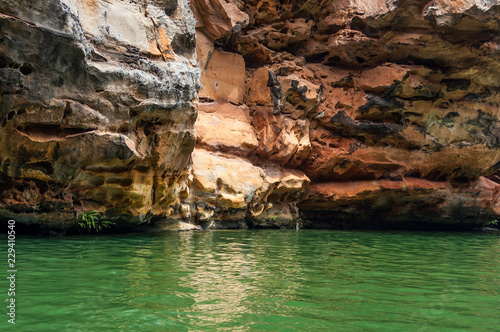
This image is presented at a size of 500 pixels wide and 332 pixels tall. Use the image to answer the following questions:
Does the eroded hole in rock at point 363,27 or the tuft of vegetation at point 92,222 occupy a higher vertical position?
the eroded hole in rock at point 363,27

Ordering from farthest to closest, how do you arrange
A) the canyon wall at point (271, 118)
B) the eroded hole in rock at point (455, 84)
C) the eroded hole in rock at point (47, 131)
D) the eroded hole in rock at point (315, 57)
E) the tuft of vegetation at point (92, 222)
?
the eroded hole in rock at point (315, 57) → the eroded hole in rock at point (455, 84) → the tuft of vegetation at point (92, 222) → the canyon wall at point (271, 118) → the eroded hole in rock at point (47, 131)

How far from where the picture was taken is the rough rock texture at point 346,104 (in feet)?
43.9

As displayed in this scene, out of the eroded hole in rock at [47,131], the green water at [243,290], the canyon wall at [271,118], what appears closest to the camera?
the green water at [243,290]

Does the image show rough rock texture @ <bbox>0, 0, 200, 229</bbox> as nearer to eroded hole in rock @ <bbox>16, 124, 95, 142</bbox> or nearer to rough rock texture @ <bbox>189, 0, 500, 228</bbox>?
eroded hole in rock @ <bbox>16, 124, 95, 142</bbox>

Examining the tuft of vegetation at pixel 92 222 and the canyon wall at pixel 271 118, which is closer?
the canyon wall at pixel 271 118

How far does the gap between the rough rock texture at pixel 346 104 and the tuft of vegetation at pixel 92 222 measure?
4.03 m

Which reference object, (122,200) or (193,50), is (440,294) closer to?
(122,200)

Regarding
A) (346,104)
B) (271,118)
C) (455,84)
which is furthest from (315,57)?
(455,84)

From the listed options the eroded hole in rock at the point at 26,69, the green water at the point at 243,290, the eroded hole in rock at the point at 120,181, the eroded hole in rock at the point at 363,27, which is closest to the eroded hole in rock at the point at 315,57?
the eroded hole in rock at the point at 363,27

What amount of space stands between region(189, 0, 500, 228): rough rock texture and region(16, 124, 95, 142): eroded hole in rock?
15.9 ft

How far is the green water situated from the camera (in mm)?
3301

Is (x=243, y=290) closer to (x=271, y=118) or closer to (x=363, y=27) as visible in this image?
(x=271, y=118)

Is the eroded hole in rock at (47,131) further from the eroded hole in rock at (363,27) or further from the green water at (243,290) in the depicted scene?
the eroded hole in rock at (363,27)

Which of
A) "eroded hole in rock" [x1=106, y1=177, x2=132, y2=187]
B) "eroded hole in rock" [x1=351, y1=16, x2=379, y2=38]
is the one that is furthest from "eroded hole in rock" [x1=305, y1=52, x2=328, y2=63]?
"eroded hole in rock" [x1=106, y1=177, x2=132, y2=187]
